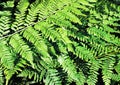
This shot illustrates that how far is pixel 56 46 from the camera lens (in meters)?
2.65

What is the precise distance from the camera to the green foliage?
2449 mm

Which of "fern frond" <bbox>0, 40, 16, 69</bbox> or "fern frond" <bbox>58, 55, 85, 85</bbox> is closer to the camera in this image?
"fern frond" <bbox>0, 40, 16, 69</bbox>

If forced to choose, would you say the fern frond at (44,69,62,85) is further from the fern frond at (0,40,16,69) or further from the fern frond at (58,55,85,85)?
the fern frond at (0,40,16,69)

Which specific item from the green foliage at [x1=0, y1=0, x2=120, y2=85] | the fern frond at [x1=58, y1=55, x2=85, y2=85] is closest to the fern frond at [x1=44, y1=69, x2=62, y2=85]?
the green foliage at [x1=0, y1=0, x2=120, y2=85]

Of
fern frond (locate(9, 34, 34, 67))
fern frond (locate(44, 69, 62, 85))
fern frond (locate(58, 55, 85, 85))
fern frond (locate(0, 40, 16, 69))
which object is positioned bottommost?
fern frond (locate(44, 69, 62, 85))

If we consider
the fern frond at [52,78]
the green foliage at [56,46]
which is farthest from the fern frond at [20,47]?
the fern frond at [52,78]

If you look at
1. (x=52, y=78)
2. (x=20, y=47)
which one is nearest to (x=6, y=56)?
(x=20, y=47)

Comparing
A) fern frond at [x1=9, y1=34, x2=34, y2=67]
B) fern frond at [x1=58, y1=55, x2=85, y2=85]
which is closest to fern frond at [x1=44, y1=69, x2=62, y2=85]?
fern frond at [x1=58, y1=55, x2=85, y2=85]

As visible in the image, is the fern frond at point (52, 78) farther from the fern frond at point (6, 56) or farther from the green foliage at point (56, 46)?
the fern frond at point (6, 56)

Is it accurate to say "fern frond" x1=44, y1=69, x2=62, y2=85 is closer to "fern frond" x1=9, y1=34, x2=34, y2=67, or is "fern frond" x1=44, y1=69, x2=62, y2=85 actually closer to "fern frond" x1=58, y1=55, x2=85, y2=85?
"fern frond" x1=58, y1=55, x2=85, y2=85

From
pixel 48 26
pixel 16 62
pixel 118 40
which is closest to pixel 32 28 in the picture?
pixel 48 26

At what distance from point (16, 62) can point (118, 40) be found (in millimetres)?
1003

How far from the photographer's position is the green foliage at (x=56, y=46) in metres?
2.45

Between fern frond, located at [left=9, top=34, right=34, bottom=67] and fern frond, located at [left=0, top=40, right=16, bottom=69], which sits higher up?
fern frond, located at [left=9, top=34, right=34, bottom=67]
